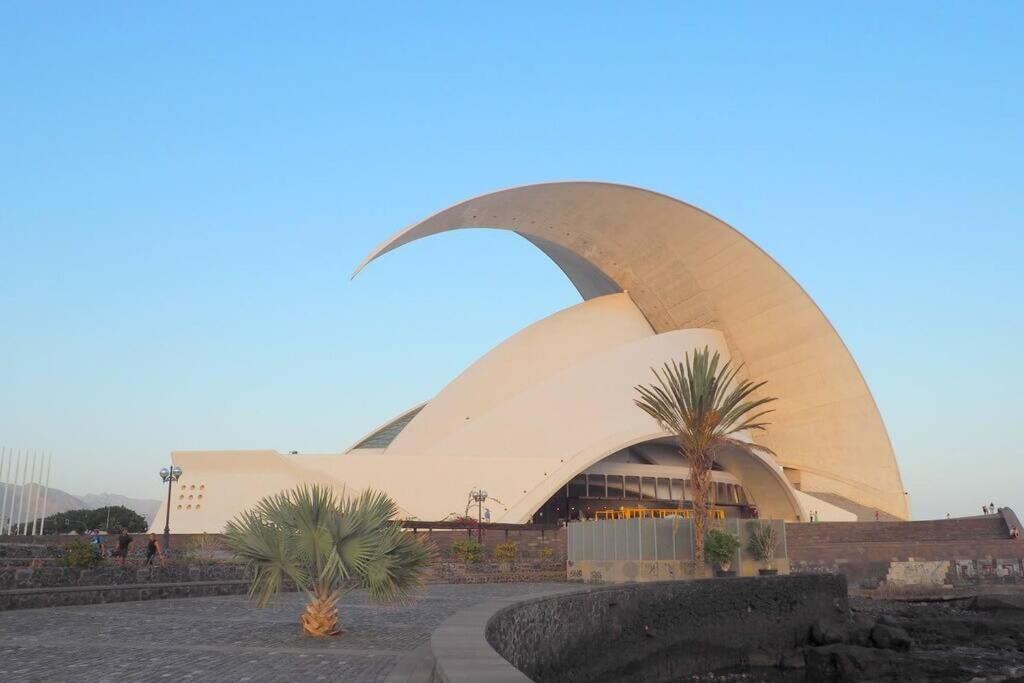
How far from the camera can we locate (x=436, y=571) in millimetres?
21500

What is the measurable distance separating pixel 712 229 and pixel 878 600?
691 inches

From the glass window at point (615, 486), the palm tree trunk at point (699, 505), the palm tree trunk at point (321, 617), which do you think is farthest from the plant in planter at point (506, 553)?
the palm tree trunk at point (321, 617)

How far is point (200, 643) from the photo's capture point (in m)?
8.48

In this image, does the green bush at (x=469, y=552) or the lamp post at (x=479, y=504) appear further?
the lamp post at (x=479, y=504)

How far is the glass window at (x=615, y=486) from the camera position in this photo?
1373 inches

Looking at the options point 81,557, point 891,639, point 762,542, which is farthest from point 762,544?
point 81,557

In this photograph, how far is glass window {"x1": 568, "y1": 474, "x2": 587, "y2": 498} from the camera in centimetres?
3409

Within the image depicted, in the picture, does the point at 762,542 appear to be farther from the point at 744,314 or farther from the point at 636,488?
the point at 744,314

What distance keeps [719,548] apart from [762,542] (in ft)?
4.44

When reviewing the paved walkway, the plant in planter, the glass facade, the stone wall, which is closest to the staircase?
the stone wall

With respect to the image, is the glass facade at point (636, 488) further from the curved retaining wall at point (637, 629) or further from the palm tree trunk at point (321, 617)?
the palm tree trunk at point (321, 617)

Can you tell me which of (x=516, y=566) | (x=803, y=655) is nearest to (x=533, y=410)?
(x=516, y=566)

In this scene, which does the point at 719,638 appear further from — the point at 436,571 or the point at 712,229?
the point at 712,229

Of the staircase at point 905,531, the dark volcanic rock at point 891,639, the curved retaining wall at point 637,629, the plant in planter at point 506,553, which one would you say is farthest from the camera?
the staircase at point 905,531
